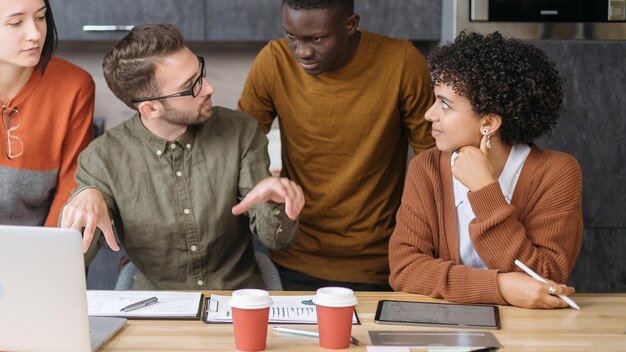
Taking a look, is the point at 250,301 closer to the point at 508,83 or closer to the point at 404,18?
the point at 508,83

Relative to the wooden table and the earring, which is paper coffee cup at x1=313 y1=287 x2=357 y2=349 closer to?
the wooden table

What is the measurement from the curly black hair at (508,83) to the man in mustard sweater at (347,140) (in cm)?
37

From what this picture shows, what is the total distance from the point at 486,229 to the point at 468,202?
147mm

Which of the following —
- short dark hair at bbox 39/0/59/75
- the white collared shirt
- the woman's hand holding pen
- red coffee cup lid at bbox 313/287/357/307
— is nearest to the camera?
red coffee cup lid at bbox 313/287/357/307

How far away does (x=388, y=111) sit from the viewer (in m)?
2.46

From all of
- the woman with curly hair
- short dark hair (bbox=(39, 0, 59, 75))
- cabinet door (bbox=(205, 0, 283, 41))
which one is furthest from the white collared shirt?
cabinet door (bbox=(205, 0, 283, 41))

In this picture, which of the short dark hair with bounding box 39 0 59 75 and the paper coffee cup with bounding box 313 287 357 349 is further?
the short dark hair with bounding box 39 0 59 75

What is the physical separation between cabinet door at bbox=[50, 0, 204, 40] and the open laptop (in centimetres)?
213

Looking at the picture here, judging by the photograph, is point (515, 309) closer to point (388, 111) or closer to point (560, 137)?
point (388, 111)

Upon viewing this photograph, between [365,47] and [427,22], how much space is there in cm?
95

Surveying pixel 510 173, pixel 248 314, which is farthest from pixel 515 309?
pixel 248 314

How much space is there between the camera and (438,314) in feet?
5.74

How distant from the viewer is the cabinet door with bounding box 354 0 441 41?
3.34 m

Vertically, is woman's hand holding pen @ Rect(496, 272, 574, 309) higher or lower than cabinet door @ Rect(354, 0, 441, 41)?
lower
